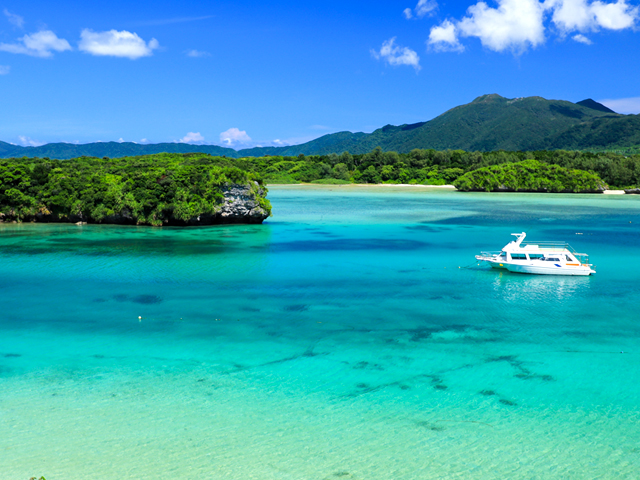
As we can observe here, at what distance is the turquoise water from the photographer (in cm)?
1088

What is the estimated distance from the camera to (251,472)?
10.4 meters

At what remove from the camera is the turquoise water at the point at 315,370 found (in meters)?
10.9

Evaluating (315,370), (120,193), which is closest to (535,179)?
(120,193)

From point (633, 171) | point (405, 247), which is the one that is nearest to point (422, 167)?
point (633, 171)

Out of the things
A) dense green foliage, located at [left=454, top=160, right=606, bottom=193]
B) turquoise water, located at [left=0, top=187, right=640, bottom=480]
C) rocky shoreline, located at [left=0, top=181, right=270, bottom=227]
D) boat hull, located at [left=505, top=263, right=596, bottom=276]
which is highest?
dense green foliage, located at [left=454, top=160, right=606, bottom=193]

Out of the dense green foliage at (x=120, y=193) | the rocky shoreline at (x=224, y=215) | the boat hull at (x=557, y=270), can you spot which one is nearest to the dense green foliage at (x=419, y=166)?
the dense green foliage at (x=120, y=193)

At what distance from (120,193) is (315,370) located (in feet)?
147

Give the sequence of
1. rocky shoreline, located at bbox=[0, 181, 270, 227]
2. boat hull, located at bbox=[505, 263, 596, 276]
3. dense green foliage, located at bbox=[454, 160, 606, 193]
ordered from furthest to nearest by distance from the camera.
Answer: dense green foliage, located at bbox=[454, 160, 606, 193] → rocky shoreline, located at bbox=[0, 181, 270, 227] → boat hull, located at bbox=[505, 263, 596, 276]

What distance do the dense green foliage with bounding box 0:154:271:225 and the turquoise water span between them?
19.9m

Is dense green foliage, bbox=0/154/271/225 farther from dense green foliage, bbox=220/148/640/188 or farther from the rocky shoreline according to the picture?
dense green foliage, bbox=220/148/640/188

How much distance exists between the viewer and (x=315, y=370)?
1564cm

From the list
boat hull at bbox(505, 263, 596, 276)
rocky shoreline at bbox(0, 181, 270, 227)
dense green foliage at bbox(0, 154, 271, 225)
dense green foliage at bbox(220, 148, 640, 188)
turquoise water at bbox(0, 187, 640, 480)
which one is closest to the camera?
turquoise water at bbox(0, 187, 640, 480)

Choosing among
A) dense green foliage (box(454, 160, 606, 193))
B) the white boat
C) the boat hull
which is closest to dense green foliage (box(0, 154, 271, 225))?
the white boat

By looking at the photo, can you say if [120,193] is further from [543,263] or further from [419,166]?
[419,166]
